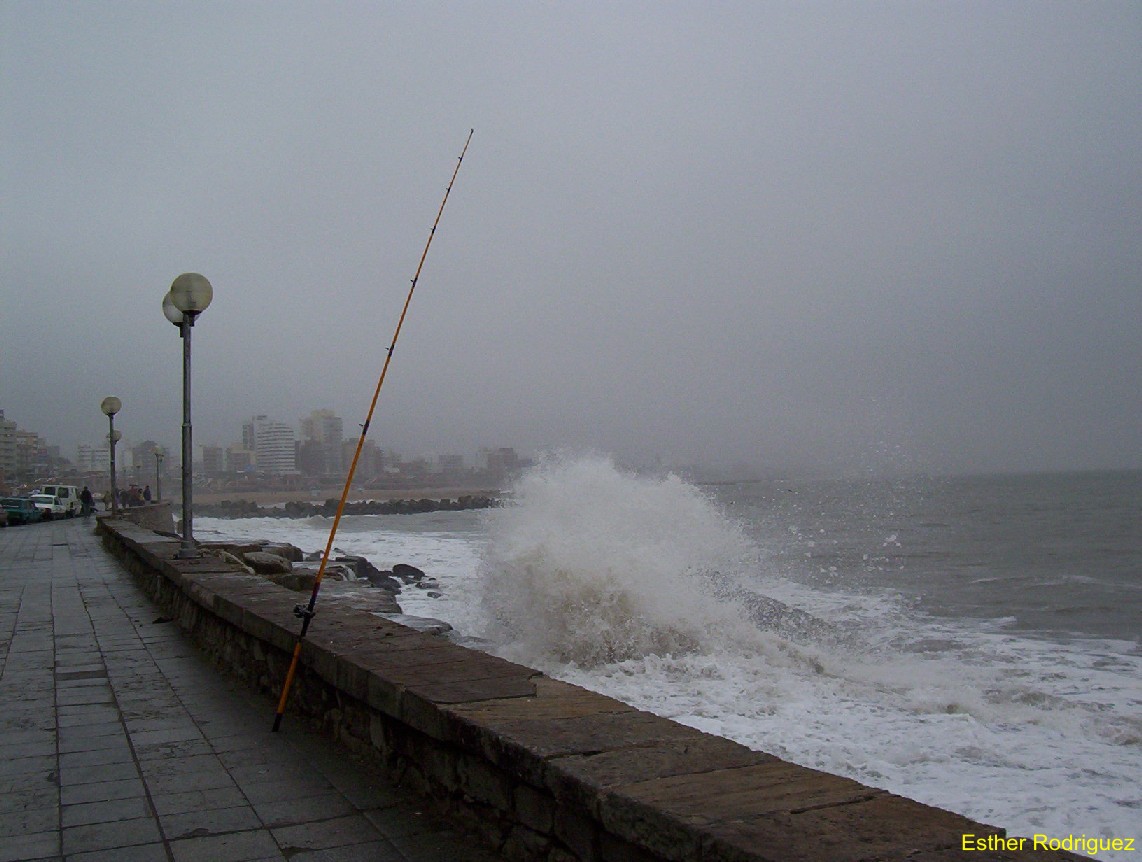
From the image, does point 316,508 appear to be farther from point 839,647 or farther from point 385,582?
point 839,647

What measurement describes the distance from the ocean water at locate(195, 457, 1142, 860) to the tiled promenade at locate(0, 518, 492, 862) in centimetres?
401

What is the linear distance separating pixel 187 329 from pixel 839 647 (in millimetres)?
8739

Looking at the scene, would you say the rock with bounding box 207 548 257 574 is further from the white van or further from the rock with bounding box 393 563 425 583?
the white van

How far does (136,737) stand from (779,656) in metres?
7.61

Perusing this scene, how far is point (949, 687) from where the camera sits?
9406 millimetres

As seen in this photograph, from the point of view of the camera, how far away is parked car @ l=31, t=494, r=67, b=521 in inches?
1462

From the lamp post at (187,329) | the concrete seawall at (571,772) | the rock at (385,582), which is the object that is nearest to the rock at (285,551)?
the rock at (385,582)

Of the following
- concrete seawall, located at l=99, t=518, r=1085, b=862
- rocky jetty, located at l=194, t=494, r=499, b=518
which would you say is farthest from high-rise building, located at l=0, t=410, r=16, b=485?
concrete seawall, located at l=99, t=518, r=1085, b=862

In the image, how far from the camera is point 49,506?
125 ft

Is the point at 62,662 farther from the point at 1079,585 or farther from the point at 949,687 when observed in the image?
the point at 1079,585

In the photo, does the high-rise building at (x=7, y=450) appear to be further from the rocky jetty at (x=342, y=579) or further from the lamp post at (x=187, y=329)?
the lamp post at (x=187, y=329)

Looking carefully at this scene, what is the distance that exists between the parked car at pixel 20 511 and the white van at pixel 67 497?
490 cm

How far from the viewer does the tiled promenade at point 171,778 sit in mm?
2912

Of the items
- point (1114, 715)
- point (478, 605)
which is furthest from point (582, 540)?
point (1114, 715)
